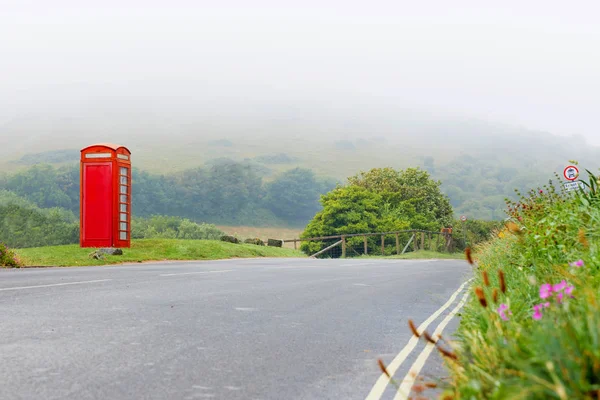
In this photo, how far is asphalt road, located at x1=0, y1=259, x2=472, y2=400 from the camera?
582 centimetres

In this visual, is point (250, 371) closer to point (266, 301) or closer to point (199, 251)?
point (266, 301)

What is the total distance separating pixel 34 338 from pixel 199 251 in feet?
67.5

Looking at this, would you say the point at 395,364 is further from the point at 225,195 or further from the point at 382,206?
the point at 225,195

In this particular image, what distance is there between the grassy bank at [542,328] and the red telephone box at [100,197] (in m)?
17.0

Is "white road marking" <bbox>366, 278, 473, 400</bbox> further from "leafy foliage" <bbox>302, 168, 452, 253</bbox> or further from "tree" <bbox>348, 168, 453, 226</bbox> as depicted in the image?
"tree" <bbox>348, 168, 453, 226</bbox>

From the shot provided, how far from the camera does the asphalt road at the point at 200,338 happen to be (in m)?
5.82

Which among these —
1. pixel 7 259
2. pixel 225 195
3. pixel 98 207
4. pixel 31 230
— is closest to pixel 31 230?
pixel 31 230

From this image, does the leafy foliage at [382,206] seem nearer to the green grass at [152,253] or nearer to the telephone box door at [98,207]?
the green grass at [152,253]

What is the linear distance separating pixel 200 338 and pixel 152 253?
18.4 metres

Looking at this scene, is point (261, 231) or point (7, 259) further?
point (261, 231)

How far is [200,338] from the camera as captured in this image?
7.88m

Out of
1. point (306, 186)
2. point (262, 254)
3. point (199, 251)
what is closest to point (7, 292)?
point (199, 251)

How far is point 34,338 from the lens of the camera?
7512 mm

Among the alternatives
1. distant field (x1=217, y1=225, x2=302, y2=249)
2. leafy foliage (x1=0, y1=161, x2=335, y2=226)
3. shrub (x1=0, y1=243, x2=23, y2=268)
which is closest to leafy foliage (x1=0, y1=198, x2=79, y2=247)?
shrub (x1=0, y1=243, x2=23, y2=268)
